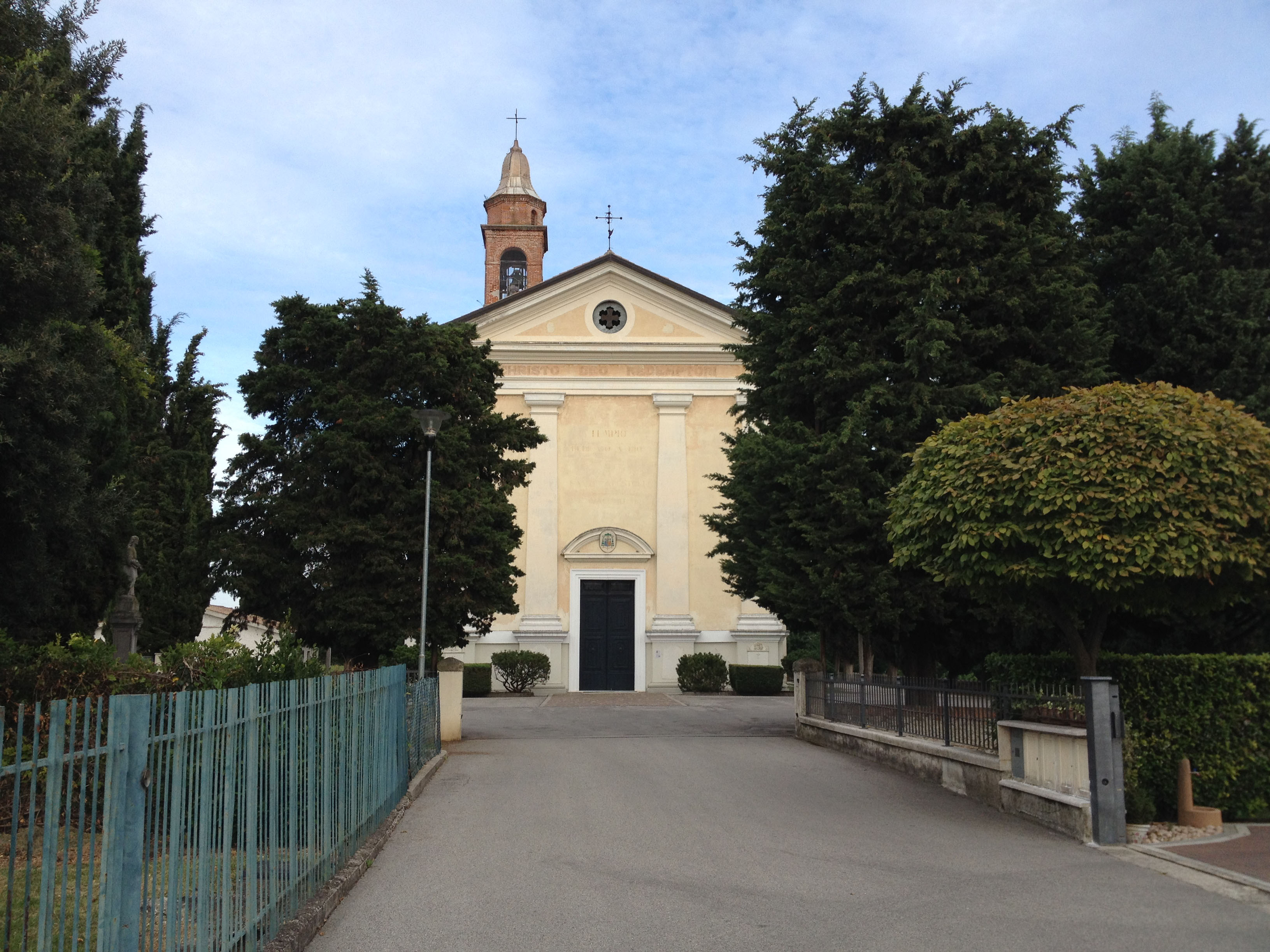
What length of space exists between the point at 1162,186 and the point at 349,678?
578 inches

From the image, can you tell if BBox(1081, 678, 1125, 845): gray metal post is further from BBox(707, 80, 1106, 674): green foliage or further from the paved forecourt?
BBox(707, 80, 1106, 674): green foliage

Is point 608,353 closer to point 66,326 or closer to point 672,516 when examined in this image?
point 672,516

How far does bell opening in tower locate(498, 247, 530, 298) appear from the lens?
48.7 meters

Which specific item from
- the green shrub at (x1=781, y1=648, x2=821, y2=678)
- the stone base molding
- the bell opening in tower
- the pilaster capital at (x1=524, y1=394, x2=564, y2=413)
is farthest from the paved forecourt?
the bell opening in tower

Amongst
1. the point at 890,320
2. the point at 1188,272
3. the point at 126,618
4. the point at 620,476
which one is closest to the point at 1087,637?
the point at 890,320

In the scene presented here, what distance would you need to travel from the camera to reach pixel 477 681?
31781 millimetres

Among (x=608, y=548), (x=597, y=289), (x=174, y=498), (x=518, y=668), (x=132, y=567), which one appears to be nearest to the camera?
(x=132, y=567)

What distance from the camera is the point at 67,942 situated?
5613 millimetres

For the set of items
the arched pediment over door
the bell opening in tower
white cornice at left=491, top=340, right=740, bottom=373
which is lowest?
the arched pediment over door

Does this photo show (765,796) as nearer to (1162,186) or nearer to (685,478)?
(1162,186)

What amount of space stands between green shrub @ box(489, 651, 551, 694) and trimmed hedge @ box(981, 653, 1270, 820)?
2391 centimetres

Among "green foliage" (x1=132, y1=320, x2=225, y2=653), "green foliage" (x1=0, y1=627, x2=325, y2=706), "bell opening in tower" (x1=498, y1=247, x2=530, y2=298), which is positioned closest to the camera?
"green foliage" (x1=0, y1=627, x2=325, y2=706)

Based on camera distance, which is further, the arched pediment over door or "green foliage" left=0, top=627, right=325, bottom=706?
the arched pediment over door

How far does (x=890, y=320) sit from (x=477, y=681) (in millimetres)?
19432
